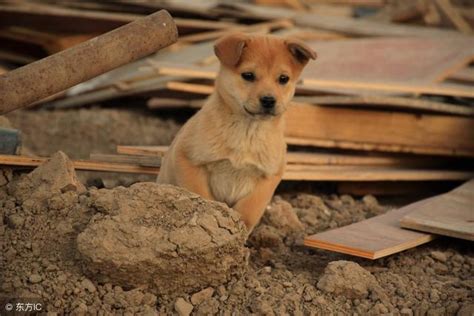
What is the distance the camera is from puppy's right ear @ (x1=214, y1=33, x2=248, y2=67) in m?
5.11

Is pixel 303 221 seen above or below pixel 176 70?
below

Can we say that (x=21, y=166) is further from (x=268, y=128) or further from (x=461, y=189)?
(x=461, y=189)

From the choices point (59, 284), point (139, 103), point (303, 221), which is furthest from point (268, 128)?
point (139, 103)

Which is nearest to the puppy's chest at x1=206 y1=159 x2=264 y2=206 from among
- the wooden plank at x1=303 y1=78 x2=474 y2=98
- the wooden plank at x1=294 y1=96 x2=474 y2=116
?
the wooden plank at x1=294 y1=96 x2=474 y2=116

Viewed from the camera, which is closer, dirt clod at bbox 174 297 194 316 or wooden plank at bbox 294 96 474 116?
dirt clod at bbox 174 297 194 316

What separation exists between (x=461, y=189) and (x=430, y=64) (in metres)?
2.12

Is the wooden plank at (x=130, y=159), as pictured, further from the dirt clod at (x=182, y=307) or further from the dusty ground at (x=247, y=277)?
the dirt clod at (x=182, y=307)

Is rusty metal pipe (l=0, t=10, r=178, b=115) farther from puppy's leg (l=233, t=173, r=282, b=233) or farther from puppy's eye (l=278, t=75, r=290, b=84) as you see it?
puppy's leg (l=233, t=173, r=282, b=233)

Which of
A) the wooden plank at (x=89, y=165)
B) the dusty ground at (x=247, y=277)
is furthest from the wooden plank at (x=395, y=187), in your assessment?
the wooden plank at (x=89, y=165)

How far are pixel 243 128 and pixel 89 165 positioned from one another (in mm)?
1119

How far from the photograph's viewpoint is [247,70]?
5168 millimetres

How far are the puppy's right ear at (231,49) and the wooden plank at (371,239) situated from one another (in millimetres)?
1219

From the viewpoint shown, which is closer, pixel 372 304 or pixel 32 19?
pixel 372 304

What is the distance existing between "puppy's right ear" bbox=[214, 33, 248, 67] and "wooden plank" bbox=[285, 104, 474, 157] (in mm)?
1640
